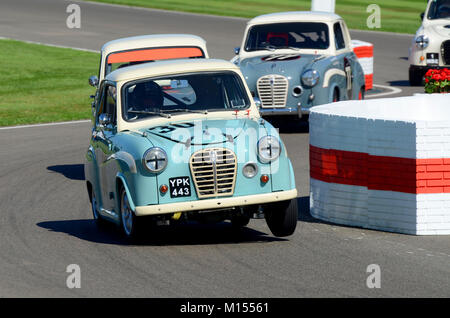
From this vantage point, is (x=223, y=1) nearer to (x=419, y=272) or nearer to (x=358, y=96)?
(x=358, y=96)

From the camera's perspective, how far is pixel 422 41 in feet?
76.8

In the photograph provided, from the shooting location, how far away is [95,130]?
11516mm

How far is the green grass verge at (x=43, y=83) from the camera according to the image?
874 inches

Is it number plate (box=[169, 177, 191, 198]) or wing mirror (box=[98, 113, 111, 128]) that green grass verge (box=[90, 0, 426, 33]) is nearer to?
wing mirror (box=[98, 113, 111, 128])

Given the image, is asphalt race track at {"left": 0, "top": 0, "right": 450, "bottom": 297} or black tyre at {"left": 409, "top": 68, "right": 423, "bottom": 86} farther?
black tyre at {"left": 409, "top": 68, "right": 423, "bottom": 86}

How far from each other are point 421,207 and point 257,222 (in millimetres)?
1886

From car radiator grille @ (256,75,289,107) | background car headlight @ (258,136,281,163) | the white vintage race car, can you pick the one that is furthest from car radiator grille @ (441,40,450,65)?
background car headlight @ (258,136,281,163)

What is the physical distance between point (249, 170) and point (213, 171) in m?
0.34

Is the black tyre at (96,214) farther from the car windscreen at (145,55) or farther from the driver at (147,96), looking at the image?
the car windscreen at (145,55)

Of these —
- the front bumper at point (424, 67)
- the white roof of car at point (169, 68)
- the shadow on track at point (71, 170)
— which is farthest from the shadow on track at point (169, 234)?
the front bumper at point (424, 67)

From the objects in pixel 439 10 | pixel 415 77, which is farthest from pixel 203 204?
pixel 415 77

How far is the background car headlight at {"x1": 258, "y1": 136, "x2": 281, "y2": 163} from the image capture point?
969 centimetres

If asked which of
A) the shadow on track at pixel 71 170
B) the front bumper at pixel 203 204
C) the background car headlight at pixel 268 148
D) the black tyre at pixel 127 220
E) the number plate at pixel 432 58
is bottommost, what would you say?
the shadow on track at pixel 71 170

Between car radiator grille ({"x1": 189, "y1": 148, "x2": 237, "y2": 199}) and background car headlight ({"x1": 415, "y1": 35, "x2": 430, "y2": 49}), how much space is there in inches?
576
